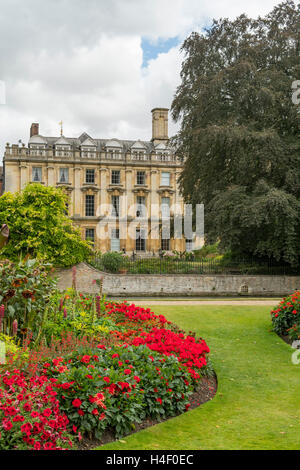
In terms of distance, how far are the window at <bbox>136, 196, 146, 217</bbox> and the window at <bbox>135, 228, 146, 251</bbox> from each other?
1788 millimetres

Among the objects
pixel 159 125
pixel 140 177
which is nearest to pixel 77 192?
pixel 140 177

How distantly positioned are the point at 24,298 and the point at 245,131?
1768cm

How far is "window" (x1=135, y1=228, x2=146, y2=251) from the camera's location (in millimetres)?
51188

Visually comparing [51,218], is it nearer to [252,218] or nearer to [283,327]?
[252,218]

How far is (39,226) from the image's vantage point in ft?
72.1

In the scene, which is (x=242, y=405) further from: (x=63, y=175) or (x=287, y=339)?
(x=63, y=175)

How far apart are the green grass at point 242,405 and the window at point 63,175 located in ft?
131

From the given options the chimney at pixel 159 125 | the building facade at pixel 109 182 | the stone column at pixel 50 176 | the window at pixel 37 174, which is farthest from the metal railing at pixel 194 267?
the chimney at pixel 159 125

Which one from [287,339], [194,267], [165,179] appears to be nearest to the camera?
[287,339]

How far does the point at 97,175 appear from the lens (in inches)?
2014

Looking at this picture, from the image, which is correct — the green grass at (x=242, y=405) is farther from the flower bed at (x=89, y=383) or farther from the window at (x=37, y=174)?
the window at (x=37, y=174)

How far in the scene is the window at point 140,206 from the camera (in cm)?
5156
